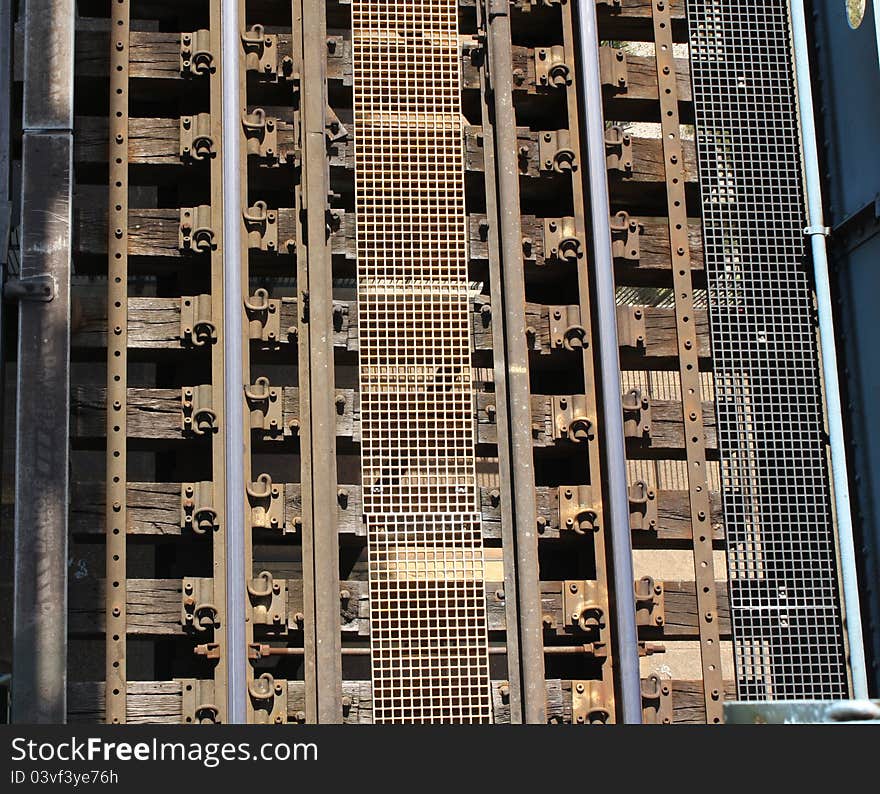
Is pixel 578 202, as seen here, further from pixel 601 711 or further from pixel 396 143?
pixel 601 711

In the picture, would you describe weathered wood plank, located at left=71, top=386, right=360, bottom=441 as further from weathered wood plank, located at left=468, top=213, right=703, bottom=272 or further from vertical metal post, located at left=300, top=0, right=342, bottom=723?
weathered wood plank, located at left=468, top=213, right=703, bottom=272

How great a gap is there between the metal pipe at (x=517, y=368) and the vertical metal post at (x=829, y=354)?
1.93 metres

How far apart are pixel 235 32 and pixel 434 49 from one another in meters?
1.26

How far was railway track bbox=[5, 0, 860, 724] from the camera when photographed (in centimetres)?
795

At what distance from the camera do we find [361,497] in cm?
822

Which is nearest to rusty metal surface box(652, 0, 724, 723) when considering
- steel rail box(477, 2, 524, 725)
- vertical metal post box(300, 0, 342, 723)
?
steel rail box(477, 2, 524, 725)

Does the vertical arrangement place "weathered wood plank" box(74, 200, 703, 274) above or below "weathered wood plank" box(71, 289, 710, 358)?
above

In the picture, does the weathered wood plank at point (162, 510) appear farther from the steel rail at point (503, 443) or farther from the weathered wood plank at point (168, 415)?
the weathered wood plank at point (168, 415)

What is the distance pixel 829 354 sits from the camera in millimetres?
8836

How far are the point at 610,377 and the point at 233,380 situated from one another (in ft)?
7.14

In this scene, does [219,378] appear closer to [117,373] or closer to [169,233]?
[117,373]

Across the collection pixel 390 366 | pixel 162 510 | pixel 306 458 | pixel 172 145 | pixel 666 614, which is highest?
pixel 172 145

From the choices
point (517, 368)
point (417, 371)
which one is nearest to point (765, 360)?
point (517, 368)

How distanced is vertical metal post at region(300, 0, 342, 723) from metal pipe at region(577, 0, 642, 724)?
158cm
